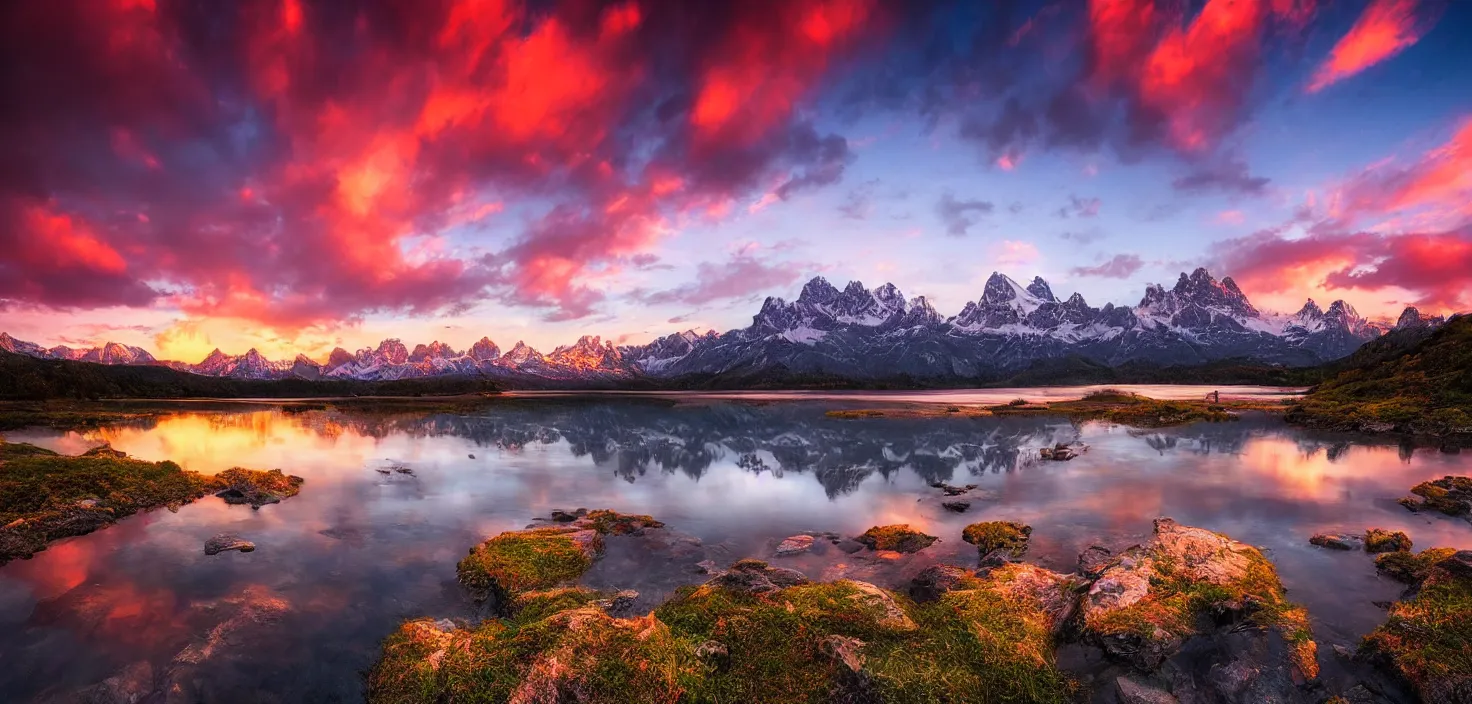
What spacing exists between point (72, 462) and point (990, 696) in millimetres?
42516

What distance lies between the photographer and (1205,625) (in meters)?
11.8

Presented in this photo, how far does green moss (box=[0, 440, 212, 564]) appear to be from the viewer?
19.5 meters

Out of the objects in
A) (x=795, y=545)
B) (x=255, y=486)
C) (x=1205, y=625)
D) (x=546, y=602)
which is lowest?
(x=795, y=545)

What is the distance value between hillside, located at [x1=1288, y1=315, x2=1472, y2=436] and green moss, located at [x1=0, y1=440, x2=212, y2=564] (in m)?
83.0

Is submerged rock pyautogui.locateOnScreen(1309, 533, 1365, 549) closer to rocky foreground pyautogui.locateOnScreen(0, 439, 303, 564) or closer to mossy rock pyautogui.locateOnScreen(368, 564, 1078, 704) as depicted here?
mossy rock pyautogui.locateOnScreen(368, 564, 1078, 704)

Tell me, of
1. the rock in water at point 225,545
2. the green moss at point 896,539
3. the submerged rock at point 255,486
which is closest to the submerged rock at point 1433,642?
the green moss at point 896,539

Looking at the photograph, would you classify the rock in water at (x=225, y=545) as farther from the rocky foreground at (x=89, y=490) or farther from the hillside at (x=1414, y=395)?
the hillside at (x=1414, y=395)

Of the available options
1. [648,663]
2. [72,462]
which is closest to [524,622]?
[648,663]

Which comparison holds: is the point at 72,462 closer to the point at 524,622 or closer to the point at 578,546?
the point at 578,546

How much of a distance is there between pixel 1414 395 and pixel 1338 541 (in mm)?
60102

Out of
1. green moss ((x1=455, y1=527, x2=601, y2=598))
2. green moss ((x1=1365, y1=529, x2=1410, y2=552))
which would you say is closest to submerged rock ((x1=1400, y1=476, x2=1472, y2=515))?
green moss ((x1=1365, y1=529, x2=1410, y2=552))

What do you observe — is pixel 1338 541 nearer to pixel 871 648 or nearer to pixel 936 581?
pixel 936 581

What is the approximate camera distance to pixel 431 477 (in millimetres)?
33094

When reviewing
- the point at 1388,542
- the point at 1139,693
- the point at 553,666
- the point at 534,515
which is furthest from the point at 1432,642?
the point at 534,515
